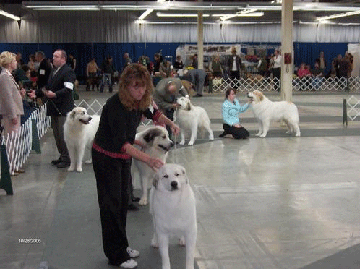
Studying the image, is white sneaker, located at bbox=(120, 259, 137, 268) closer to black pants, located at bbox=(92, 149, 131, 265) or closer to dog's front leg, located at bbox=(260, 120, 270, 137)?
black pants, located at bbox=(92, 149, 131, 265)

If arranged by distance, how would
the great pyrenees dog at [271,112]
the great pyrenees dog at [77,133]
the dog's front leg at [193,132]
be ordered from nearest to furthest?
the great pyrenees dog at [77,133] < the dog's front leg at [193,132] < the great pyrenees dog at [271,112]

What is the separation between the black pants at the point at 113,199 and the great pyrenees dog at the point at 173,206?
33 centimetres

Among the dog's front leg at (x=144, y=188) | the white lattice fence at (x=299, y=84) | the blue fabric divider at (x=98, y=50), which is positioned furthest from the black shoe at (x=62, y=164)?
the blue fabric divider at (x=98, y=50)

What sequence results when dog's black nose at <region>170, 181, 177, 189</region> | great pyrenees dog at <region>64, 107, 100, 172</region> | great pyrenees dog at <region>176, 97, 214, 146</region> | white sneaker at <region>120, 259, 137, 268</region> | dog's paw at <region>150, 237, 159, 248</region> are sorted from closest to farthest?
dog's black nose at <region>170, 181, 177, 189</region> < white sneaker at <region>120, 259, 137, 268</region> < dog's paw at <region>150, 237, 159, 248</region> < great pyrenees dog at <region>64, 107, 100, 172</region> < great pyrenees dog at <region>176, 97, 214, 146</region>

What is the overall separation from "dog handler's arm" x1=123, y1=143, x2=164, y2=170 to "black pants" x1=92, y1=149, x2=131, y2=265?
7.1 inches

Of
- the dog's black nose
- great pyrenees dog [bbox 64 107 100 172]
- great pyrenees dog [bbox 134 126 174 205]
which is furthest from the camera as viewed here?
great pyrenees dog [bbox 64 107 100 172]

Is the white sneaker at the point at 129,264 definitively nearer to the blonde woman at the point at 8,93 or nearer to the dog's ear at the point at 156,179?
Answer: the dog's ear at the point at 156,179

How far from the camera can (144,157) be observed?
135 inches

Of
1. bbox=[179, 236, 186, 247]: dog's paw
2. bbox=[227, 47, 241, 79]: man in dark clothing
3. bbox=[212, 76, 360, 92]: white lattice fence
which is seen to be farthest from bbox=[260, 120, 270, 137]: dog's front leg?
bbox=[212, 76, 360, 92]: white lattice fence

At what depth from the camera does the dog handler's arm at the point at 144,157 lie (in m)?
3.36

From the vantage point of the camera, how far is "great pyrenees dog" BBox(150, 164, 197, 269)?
338 cm

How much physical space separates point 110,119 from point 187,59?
23.4 m

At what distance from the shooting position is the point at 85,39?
95.8 feet

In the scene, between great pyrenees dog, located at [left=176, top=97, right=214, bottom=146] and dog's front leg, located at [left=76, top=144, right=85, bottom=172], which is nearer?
dog's front leg, located at [left=76, top=144, right=85, bottom=172]
